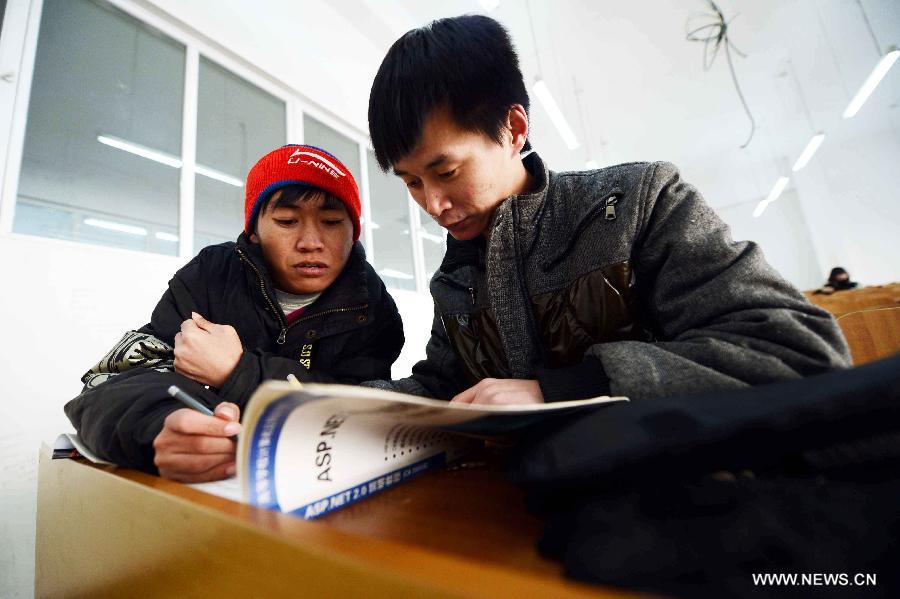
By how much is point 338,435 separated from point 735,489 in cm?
24

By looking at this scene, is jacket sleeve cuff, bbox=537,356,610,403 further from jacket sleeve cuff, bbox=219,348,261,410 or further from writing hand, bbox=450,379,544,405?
jacket sleeve cuff, bbox=219,348,261,410

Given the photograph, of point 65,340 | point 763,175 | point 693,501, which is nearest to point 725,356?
point 693,501

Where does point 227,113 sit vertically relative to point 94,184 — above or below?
above

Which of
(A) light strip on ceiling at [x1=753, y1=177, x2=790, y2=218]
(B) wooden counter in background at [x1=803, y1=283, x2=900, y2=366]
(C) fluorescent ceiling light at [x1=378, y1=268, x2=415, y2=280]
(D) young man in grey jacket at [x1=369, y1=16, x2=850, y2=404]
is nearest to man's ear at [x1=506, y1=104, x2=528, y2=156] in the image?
(D) young man in grey jacket at [x1=369, y1=16, x2=850, y2=404]

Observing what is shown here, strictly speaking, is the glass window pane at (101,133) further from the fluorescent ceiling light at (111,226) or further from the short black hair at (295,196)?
the short black hair at (295,196)

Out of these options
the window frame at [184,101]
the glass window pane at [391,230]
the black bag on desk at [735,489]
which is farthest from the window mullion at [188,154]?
the black bag on desk at [735,489]

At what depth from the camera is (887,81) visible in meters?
4.79

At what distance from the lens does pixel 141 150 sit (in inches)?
64.9

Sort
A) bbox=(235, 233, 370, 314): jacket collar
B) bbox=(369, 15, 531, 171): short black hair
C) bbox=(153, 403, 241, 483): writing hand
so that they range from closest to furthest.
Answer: bbox=(153, 403, 241, 483): writing hand → bbox=(369, 15, 531, 171): short black hair → bbox=(235, 233, 370, 314): jacket collar

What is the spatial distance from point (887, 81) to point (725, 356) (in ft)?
24.8

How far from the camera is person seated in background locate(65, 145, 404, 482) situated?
0.66m

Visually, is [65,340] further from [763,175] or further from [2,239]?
[763,175]

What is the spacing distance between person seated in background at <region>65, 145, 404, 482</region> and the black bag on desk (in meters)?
0.62

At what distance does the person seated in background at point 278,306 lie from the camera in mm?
663
